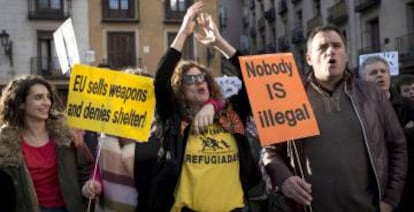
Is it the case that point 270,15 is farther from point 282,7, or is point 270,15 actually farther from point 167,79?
point 167,79

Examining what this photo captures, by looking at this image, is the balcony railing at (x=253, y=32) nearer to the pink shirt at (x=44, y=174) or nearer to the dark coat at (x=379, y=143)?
the pink shirt at (x=44, y=174)

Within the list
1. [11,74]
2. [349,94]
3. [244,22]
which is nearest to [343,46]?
[349,94]

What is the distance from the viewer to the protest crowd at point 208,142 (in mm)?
3131

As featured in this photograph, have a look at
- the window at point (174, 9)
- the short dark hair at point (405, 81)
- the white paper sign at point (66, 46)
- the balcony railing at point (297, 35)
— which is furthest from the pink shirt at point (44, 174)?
the balcony railing at point (297, 35)

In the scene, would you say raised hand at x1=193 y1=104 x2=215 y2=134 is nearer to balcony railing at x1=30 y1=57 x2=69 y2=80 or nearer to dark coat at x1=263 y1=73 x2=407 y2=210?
dark coat at x1=263 y1=73 x2=407 y2=210

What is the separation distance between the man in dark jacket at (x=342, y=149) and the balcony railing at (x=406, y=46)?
18.3 metres

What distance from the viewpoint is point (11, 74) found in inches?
982

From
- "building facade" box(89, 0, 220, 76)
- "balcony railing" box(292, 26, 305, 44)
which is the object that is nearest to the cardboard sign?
"building facade" box(89, 0, 220, 76)

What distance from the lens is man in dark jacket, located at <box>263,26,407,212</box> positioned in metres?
3.10

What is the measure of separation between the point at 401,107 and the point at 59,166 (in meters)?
2.35

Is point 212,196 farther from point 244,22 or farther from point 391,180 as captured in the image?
point 244,22

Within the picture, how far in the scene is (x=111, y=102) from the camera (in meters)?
3.89

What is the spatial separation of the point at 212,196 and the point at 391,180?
0.94m

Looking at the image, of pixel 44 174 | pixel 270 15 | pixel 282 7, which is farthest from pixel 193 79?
pixel 270 15
